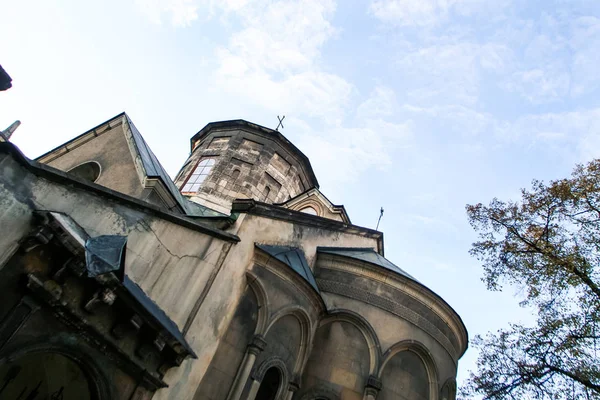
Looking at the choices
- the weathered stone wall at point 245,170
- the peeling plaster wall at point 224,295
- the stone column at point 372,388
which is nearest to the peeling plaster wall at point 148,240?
the peeling plaster wall at point 224,295

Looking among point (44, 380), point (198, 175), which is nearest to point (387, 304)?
point (44, 380)

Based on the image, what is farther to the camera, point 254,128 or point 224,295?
point 254,128

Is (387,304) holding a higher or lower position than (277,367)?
higher

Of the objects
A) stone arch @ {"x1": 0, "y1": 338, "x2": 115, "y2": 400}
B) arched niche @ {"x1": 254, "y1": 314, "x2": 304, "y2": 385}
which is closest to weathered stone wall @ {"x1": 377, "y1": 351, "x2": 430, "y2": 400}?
arched niche @ {"x1": 254, "y1": 314, "x2": 304, "y2": 385}

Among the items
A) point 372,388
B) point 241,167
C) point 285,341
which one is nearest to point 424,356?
point 372,388

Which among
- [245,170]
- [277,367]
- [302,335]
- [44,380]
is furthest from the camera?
[245,170]

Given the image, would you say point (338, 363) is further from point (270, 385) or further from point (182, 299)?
point (182, 299)

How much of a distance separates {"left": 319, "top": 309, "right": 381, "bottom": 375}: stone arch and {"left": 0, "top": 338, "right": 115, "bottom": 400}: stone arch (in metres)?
4.78

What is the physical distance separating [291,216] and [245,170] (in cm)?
776

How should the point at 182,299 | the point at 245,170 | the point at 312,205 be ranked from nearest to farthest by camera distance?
the point at 182,299 < the point at 312,205 < the point at 245,170

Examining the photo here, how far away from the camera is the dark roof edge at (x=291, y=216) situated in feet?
28.6

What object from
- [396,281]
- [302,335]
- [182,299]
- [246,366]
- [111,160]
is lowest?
[246,366]

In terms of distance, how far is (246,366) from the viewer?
24.1 ft

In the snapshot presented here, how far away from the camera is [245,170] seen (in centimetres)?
1689
